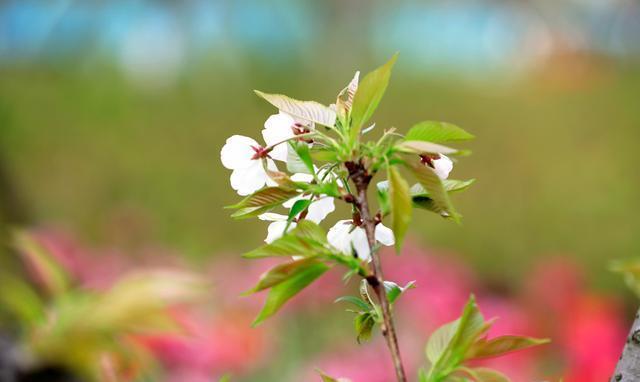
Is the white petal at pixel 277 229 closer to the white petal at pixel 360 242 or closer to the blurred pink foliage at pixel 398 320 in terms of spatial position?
the white petal at pixel 360 242

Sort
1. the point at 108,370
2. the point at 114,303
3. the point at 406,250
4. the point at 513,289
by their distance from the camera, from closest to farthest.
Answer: the point at 108,370, the point at 114,303, the point at 406,250, the point at 513,289

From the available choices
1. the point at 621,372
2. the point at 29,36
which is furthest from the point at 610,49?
the point at 621,372

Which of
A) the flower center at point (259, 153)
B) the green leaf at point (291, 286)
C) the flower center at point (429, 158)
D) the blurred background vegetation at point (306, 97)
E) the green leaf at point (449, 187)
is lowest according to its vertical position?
the green leaf at point (291, 286)

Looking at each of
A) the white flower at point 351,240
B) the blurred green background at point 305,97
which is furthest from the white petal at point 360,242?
the blurred green background at point 305,97

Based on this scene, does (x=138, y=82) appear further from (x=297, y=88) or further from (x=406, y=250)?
(x=406, y=250)

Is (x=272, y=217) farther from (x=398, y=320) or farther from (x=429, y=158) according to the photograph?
(x=398, y=320)

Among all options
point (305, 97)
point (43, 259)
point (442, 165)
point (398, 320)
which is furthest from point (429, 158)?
point (305, 97)

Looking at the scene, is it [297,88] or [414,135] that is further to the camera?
[297,88]

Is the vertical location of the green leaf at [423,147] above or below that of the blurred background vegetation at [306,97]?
below
